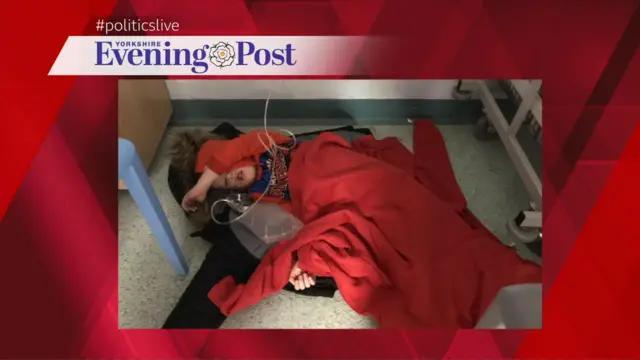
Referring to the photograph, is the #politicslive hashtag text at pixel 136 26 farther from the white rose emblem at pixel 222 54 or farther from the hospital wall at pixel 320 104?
the hospital wall at pixel 320 104

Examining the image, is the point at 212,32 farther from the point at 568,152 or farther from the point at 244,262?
the point at 244,262

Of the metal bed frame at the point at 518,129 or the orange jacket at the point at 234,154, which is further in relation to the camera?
the orange jacket at the point at 234,154

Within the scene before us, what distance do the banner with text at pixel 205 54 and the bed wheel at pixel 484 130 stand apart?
76cm

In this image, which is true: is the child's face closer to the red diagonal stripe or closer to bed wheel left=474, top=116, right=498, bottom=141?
bed wheel left=474, top=116, right=498, bottom=141

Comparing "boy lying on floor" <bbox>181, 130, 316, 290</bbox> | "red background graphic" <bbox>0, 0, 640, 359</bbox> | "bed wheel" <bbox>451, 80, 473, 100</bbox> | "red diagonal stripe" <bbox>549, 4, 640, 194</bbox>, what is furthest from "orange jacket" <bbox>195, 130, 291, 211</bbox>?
"red diagonal stripe" <bbox>549, 4, 640, 194</bbox>

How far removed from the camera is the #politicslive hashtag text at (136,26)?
1.28 ft

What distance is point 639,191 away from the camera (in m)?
0.40

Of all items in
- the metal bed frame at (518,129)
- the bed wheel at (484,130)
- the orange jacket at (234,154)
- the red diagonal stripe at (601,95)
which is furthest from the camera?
the bed wheel at (484,130)

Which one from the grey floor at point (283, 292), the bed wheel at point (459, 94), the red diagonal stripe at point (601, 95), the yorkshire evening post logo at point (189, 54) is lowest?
the grey floor at point (283, 292)

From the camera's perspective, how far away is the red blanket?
746 mm

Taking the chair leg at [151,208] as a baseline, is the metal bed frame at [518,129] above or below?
above

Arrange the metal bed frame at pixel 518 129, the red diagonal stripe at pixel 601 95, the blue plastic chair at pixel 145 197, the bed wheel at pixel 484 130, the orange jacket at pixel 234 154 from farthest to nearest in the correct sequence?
1. the bed wheel at pixel 484 130
2. the orange jacket at pixel 234 154
3. the metal bed frame at pixel 518 129
4. the blue plastic chair at pixel 145 197
5. the red diagonal stripe at pixel 601 95

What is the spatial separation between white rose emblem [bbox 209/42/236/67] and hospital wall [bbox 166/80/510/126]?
470 mm

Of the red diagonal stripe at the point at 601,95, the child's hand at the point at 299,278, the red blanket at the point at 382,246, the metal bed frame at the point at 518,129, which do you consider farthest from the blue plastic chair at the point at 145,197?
the metal bed frame at the point at 518,129
